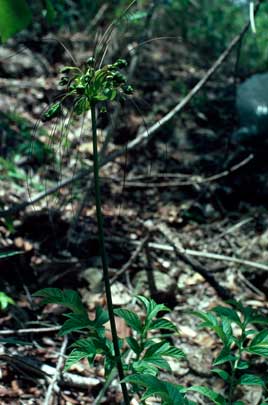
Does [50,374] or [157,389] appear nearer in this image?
[157,389]

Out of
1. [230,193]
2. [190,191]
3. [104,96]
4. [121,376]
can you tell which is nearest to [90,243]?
[190,191]

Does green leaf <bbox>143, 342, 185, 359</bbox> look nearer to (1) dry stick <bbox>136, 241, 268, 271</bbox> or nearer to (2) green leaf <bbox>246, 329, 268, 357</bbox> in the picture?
(2) green leaf <bbox>246, 329, 268, 357</bbox>

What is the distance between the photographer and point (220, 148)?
177 inches

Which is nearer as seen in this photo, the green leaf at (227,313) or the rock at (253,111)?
the green leaf at (227,313)

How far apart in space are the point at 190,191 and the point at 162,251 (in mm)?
825

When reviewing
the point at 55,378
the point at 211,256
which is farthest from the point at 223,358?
the point at 211,256

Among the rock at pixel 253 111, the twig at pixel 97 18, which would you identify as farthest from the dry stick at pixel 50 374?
the twig at pixel 97 18

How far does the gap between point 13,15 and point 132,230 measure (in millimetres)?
2237

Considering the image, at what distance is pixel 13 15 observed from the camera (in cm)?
140

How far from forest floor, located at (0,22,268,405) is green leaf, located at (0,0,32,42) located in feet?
1.90

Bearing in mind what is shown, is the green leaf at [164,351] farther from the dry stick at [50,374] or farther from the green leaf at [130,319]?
the dry stick at [50,374]

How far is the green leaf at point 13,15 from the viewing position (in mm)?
1379

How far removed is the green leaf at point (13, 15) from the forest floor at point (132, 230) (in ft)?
1.90

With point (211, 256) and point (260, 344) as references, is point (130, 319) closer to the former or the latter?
point (260, 344)
